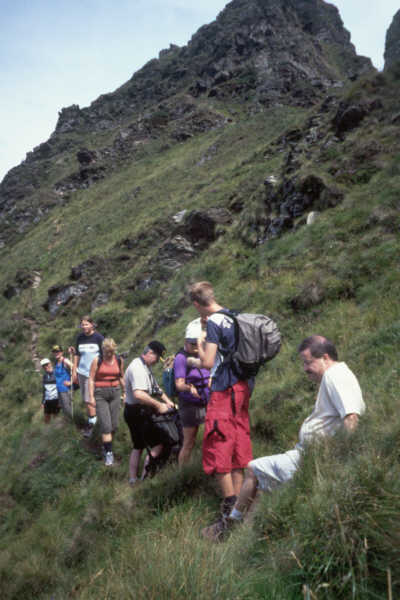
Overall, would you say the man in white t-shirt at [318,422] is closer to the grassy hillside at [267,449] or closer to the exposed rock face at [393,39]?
the grassy hillside at [267,449]

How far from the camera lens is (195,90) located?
6172 cm

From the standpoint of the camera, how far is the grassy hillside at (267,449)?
169 centimetres

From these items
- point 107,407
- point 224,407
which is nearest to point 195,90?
point 107,407

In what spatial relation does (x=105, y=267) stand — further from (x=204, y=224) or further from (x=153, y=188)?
(x=153, y=188)

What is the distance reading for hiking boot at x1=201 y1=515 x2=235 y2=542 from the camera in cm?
260

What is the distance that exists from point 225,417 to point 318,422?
2.41 ft

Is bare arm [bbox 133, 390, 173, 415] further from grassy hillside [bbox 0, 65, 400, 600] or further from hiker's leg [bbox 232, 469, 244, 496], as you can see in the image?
hiker's leg [bbox 232, 469, 244, 496]

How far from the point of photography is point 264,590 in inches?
65.8

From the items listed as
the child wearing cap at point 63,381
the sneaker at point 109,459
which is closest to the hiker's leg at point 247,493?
the sneaker at point 109,459

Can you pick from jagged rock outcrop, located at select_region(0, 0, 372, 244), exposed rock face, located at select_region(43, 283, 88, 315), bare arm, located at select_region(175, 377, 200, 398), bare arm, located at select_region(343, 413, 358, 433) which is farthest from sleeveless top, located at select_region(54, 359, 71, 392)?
jagged rock outcrop, located at select_region(0, 0, 372, 244)

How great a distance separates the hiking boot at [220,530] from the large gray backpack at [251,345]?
1074mm

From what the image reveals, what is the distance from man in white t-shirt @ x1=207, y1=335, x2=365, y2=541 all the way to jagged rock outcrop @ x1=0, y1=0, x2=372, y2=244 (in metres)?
44.0

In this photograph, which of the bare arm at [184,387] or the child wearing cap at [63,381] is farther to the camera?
the child wearing cap at [63,381]

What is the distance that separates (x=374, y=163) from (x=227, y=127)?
3859 centimetres
